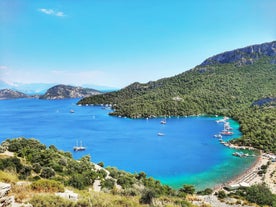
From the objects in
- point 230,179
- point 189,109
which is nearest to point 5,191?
point 230,179

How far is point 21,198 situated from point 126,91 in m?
170

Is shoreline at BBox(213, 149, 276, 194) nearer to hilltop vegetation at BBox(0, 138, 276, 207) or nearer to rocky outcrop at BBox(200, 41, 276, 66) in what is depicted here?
hilltop vegetation at BBox(0, 138, 276, 207)

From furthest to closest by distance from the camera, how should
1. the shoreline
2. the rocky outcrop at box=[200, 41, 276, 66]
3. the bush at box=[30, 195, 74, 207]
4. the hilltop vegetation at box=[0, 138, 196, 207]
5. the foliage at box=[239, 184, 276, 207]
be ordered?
1. the rocky outcrop at box=[200, 41, 276, 66]
2. the shoreline
3. the foliage at box=[239, 184, 276, 207]
4. the hilltop vegetation at box=[0, 138, 196, 207]
5. the bush at box=[30, 195, 74, 207]

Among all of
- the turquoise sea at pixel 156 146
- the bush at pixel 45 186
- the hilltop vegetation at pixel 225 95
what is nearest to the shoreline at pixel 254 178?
the turquoise sea at pixel 156 146

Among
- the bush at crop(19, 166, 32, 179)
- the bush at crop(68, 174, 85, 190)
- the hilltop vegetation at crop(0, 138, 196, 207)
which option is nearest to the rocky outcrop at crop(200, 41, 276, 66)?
the hilltop vegetation at crop(0, 138, 196, 207)

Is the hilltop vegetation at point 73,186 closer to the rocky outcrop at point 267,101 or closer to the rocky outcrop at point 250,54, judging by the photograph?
the rocky outcrop at point 267,101

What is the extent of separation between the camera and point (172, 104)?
4857 inches

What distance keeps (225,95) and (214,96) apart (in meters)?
7.11

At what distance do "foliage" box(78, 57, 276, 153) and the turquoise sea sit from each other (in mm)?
9277

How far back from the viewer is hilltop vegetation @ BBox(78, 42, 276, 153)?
7764 centimetres

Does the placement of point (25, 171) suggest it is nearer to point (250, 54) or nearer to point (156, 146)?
point (156, 146)

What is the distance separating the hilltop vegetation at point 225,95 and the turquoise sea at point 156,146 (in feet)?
27.8

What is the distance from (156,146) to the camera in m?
65.9

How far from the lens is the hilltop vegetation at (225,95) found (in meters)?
77.6
